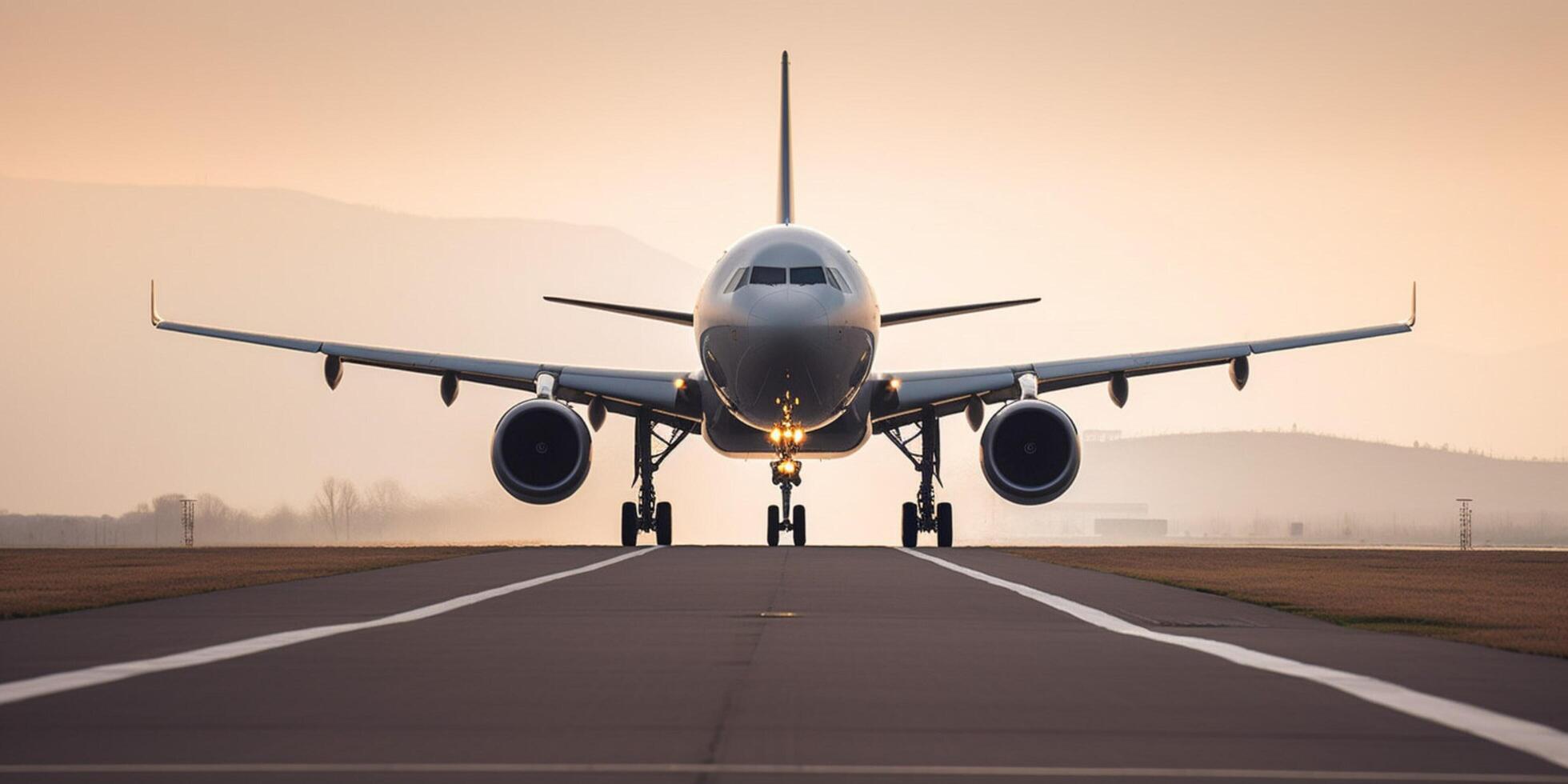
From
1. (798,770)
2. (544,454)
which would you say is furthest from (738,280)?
(798,770)

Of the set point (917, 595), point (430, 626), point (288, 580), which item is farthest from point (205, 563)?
point (430, 626)

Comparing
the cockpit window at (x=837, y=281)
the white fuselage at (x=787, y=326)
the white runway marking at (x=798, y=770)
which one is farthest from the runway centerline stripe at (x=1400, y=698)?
the cockpit window at (x=837, y=281)

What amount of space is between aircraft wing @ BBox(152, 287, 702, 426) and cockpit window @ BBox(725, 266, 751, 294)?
21.3 ft

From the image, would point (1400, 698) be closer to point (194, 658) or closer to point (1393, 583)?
point (194, 658)

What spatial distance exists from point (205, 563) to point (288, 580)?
7254 millimetres

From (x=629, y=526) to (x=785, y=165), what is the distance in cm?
1331

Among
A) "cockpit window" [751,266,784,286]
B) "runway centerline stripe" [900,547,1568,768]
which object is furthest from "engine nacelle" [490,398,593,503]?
Answer: "runway centerline stripe" [900,547,1568,768]

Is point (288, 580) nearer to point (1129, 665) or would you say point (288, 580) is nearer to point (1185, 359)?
point (1129, 665)

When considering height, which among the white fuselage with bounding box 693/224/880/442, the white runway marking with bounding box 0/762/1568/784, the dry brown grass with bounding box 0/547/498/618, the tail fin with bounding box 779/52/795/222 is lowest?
the dry brown grass with bounding box 0/547/498/618

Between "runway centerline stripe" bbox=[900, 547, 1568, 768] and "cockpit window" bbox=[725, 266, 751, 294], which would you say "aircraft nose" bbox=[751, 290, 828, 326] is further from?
"runway centerline stripe" bbox=[900, 547, 1568, 768]

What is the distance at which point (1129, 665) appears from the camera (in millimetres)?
11859

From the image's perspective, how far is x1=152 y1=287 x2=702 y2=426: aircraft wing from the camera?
1566 inches

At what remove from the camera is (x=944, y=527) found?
43.4 meters

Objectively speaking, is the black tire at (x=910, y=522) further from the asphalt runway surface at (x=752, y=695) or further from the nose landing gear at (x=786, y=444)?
the asphalt runway surface at (x=752, y=695)
